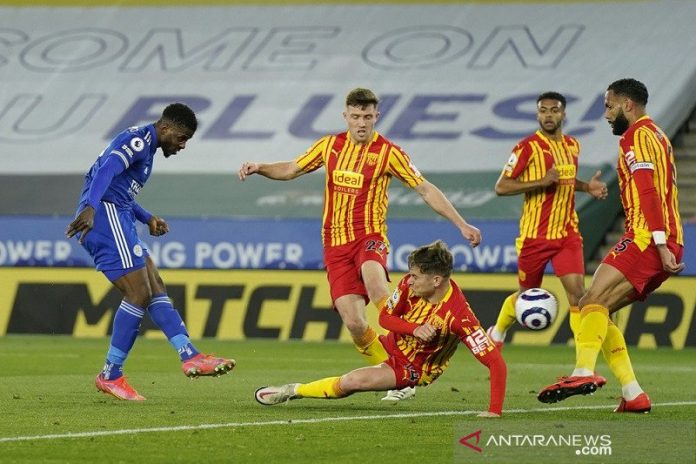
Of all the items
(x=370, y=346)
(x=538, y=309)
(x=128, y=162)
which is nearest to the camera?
(x=128, y=162)


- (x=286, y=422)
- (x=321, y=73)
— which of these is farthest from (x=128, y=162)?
(x=321, y=73)

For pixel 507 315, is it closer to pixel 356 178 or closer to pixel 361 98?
pixel 356 178

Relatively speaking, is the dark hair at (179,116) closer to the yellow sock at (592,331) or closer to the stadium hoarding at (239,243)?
the yellow sock at (592,331)

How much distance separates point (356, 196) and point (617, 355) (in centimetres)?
224

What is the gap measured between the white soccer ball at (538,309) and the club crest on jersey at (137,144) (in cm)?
289

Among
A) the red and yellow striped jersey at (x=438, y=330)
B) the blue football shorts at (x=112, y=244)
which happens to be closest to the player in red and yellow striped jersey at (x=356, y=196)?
the blue football shorts at (x=112, y=244)

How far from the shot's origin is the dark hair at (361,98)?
984 cm

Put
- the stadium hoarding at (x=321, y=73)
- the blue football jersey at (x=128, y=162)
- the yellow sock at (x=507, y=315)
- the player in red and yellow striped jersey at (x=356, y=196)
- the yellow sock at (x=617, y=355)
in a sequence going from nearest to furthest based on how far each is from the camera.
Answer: the yellow sock at (x=617, y=355), the blue football jersey at (x=128, y=162), the player in red and yellow striped jersey at (x=356, y=196), the yellow sock at (x=507, y=315), the stadium hoarding at (x=321, y=73)

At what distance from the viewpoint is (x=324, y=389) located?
28.4ft

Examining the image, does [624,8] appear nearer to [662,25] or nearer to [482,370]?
[662,25]

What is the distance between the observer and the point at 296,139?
22.8 m

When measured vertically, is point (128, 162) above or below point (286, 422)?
above

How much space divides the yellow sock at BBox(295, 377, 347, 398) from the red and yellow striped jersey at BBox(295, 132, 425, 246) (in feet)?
5.67

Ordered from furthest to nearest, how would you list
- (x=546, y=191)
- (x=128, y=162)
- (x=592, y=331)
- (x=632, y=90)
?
1. (x=546, y=191)
2. (x=128, y=162)
3. (x=632, y=90)
4. (x=592, y=331)
